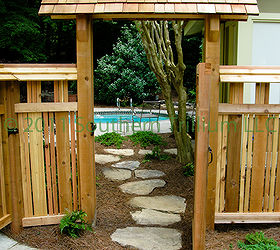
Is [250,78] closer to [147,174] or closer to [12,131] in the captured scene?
A: [12,131]

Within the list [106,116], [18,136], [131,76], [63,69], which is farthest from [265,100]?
[131,76]

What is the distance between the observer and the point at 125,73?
54.1ft

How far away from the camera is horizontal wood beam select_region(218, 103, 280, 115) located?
300 centimetres

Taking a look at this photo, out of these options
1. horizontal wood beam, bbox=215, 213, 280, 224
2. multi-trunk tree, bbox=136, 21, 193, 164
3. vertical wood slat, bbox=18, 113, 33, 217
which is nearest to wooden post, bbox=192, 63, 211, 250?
horizontal wood beam, bbox=215, 213, 280, 224

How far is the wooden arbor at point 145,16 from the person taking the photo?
115 inches

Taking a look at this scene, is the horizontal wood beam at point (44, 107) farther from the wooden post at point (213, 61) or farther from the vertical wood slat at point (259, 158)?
the vertical wood slat at point (259, 158)

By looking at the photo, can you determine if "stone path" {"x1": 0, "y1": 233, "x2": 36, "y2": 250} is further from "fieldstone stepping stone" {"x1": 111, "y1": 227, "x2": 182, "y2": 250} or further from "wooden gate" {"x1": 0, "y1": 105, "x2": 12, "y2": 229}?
"fieldstone stepping stone" {"x1": 111, "y1": 227, "x2": 182, "y2": 250}

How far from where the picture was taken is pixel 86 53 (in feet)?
10.1

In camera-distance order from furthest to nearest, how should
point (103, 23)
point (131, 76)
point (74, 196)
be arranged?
point (103, 23) → point (131, 76) → point (74, 196)

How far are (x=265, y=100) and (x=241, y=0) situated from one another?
0.95m

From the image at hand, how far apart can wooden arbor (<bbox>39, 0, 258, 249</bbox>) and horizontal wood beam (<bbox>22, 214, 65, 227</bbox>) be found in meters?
0.67

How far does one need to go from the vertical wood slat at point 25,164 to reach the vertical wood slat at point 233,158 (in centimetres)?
193

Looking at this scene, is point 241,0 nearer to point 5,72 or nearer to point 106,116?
point 5,72

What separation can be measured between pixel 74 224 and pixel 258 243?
1.65 m
